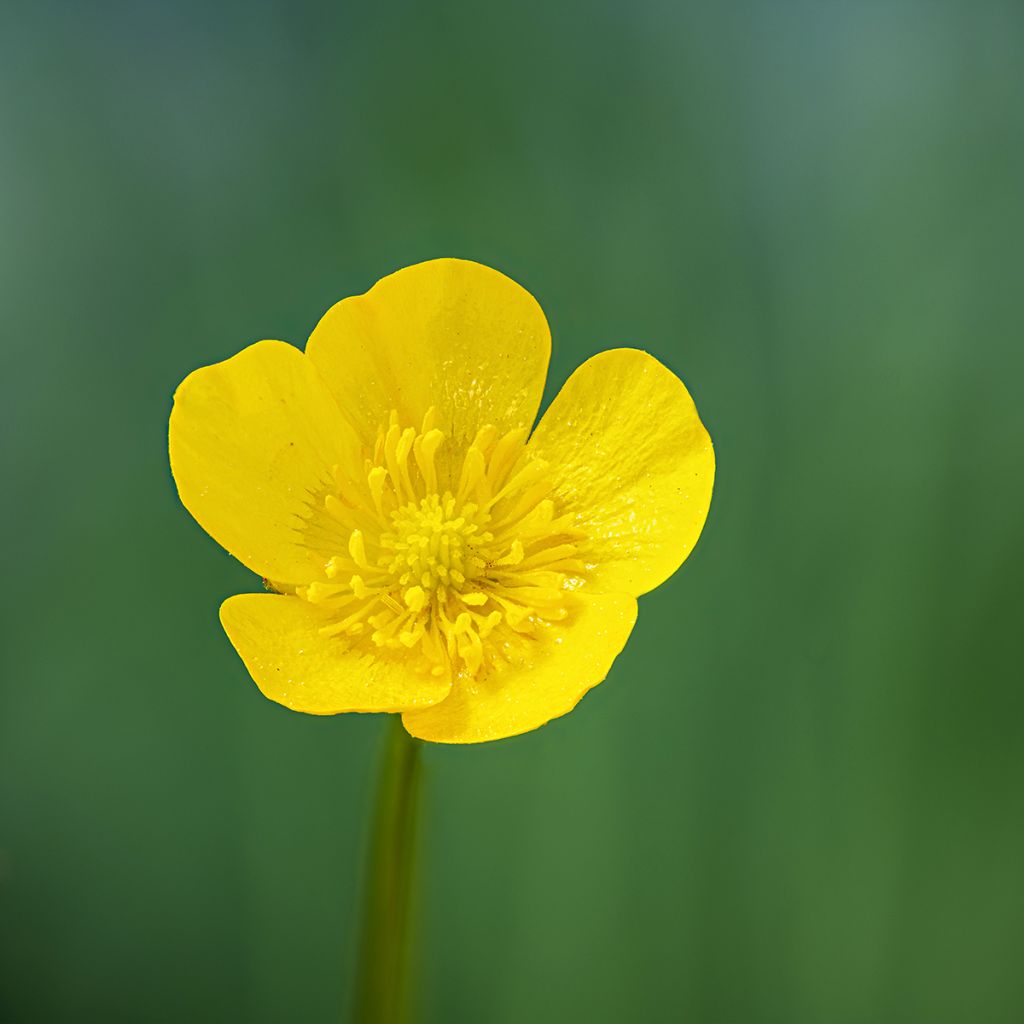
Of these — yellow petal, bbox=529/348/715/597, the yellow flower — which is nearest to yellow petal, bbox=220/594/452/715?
the yellow flower

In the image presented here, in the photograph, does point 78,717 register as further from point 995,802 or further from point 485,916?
point 995,802

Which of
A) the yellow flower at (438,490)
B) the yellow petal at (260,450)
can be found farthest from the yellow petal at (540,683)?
the yellow petal at (260,450)

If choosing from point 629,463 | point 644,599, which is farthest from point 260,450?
point 644,599

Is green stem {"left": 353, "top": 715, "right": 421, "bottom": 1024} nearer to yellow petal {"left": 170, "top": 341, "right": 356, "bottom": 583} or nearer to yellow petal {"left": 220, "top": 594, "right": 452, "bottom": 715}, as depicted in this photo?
yellow petal {"left": 220, "top": 594, "right": 452, "bottom": 715}

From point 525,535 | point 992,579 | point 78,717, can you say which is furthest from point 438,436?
point 992,579

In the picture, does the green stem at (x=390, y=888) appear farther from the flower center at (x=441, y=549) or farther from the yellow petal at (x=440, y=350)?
the yellow petal at (x=440, y=350)

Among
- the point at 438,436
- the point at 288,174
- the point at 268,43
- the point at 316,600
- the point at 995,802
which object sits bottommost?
the point at 995,802
